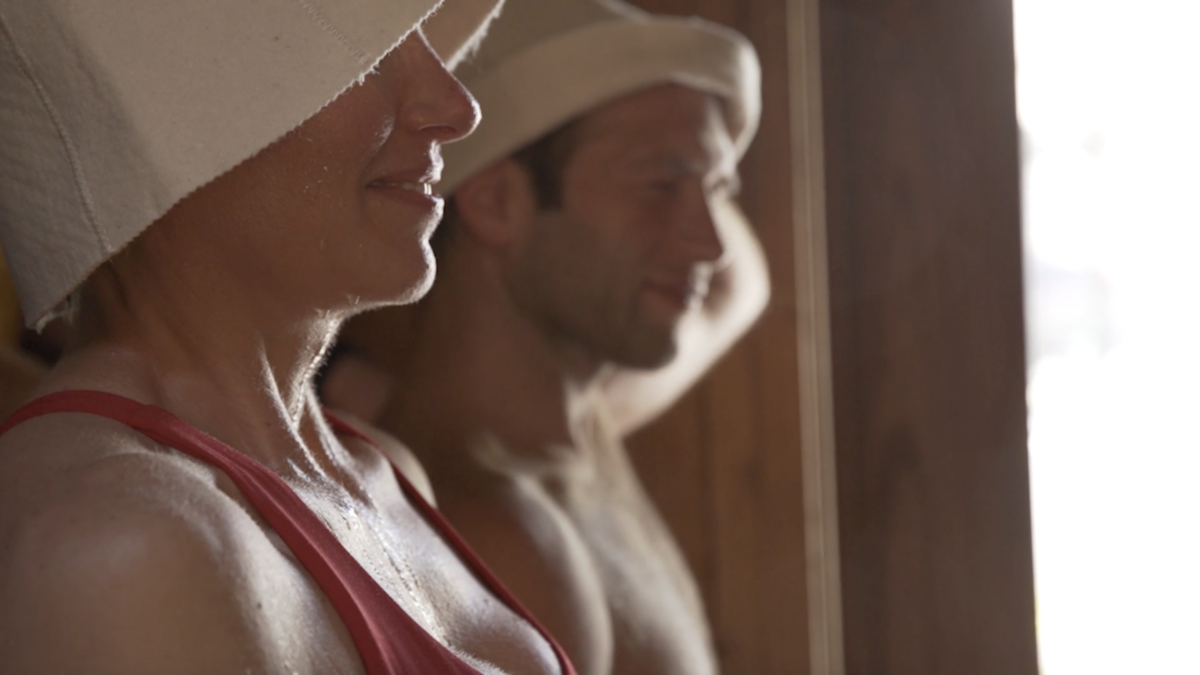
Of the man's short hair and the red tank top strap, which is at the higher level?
the man's short hair

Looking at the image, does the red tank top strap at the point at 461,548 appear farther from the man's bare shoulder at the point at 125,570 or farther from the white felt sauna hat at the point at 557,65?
the white felt sauna hat at the point at 557,65

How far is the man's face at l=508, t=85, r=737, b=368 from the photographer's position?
140 centimetres

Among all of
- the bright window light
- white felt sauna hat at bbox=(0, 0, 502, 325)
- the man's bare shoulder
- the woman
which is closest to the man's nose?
the bright window light

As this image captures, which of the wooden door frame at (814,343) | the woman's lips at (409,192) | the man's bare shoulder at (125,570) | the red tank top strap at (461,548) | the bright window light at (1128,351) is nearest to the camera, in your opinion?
the man's bare shoulder at (125,570)

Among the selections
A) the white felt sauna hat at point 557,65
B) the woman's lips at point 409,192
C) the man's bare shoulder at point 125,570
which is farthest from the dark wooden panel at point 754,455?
the man's bare shoulder at point 125,570

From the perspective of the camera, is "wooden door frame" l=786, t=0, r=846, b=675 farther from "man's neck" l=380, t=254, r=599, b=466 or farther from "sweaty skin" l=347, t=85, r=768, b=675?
"man's neck" l=380, t=254, r=599, b=466

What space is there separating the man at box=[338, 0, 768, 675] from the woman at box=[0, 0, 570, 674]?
0.53 m

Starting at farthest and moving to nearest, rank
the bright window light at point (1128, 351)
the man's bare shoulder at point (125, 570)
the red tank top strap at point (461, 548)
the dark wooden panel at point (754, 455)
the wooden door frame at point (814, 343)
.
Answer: the dark wooden panel at point (754, 455) < the wooden door frame at point (814, 343) < the bright window light at point (1128, 351) < the red tank top strap at point (461, 548) < the man's bare shoulder at point (125, 570)

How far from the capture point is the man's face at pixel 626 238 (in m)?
1.40

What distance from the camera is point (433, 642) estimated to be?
0.68 metres

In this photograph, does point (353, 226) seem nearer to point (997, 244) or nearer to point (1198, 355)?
point (997, 244)

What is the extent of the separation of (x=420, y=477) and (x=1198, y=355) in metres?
0.74

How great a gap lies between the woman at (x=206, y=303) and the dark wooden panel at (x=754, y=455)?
71 cm

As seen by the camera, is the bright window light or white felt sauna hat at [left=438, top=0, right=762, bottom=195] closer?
the bright window light
